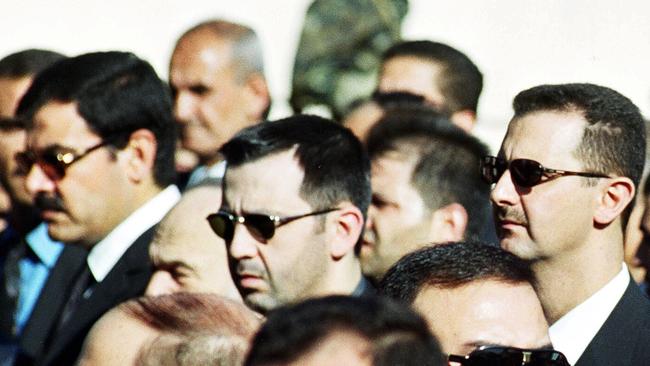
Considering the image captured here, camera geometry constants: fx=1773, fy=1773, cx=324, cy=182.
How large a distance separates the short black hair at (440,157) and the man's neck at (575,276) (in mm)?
1011

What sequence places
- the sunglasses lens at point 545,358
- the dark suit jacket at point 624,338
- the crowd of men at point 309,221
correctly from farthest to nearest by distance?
the dark suit jacket at point 624,338, the sunglasses lens at point 545,358, the crowd of men at point 309,221

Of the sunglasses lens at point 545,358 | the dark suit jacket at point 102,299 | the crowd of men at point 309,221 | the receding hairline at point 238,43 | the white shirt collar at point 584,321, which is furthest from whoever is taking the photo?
the receding hairline at point 238,43

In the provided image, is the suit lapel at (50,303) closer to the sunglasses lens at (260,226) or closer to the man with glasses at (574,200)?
the sunglasses lens at (260,226)

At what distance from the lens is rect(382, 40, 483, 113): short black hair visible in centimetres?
758

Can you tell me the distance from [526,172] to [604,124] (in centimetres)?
26

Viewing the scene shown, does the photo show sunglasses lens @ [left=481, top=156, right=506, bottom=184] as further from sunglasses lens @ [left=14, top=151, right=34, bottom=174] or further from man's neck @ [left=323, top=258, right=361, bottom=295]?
sunglasses lens @ [left=14, top=151, right=34, bottom=174]

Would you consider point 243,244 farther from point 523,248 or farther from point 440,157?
point 440,157

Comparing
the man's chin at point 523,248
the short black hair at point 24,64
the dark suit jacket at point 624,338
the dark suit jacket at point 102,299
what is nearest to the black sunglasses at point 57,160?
the dark suit jacket at point 102,299

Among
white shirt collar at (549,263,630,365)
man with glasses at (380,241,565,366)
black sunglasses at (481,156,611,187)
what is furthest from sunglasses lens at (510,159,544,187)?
man with glasses at (380,241,565,366)

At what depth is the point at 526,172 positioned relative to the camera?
4984 mm

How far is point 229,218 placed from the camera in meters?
5.21

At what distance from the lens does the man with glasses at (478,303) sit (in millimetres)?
3688

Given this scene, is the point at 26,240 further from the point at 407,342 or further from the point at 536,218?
the point at 407,342

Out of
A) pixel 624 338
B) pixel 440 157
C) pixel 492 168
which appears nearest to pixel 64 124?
pixel 440 157
